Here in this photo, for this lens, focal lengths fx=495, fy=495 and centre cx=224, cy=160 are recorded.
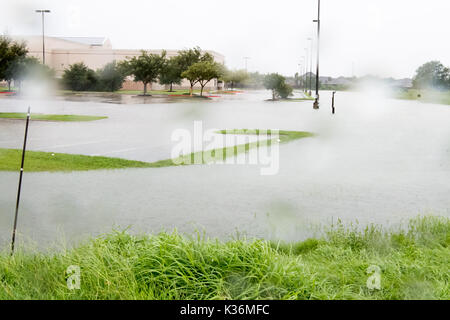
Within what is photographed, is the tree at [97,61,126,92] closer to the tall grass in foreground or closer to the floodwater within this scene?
the floodwater

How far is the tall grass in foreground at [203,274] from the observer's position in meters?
3.62

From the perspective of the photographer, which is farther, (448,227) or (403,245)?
(448,227)

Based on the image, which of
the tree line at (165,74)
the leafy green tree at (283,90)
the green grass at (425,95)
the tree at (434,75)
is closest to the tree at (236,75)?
the tree line at (165,74)

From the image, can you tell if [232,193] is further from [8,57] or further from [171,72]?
[171,72]

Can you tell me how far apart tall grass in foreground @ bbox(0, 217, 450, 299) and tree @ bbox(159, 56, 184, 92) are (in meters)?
45.2

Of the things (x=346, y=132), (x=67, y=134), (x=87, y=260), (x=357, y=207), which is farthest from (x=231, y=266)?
(x=346, y=132)

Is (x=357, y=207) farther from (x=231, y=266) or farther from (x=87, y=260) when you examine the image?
(x=87, y=260)

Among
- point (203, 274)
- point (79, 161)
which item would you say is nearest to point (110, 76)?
point (79, 161)

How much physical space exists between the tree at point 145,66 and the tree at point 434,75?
82.2 ft

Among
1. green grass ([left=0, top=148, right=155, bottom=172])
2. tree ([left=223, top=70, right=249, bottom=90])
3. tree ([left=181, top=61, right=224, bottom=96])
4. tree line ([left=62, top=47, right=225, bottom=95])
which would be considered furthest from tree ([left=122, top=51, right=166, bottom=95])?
green grass ([left=0, top=148, right=155, bottom=172])

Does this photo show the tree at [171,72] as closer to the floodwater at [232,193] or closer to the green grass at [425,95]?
the green grass at [425,95]

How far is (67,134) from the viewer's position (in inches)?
633

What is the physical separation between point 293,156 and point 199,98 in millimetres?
29460

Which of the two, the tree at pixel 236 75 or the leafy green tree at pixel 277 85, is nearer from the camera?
the leafy green tree at pixel 277 85
